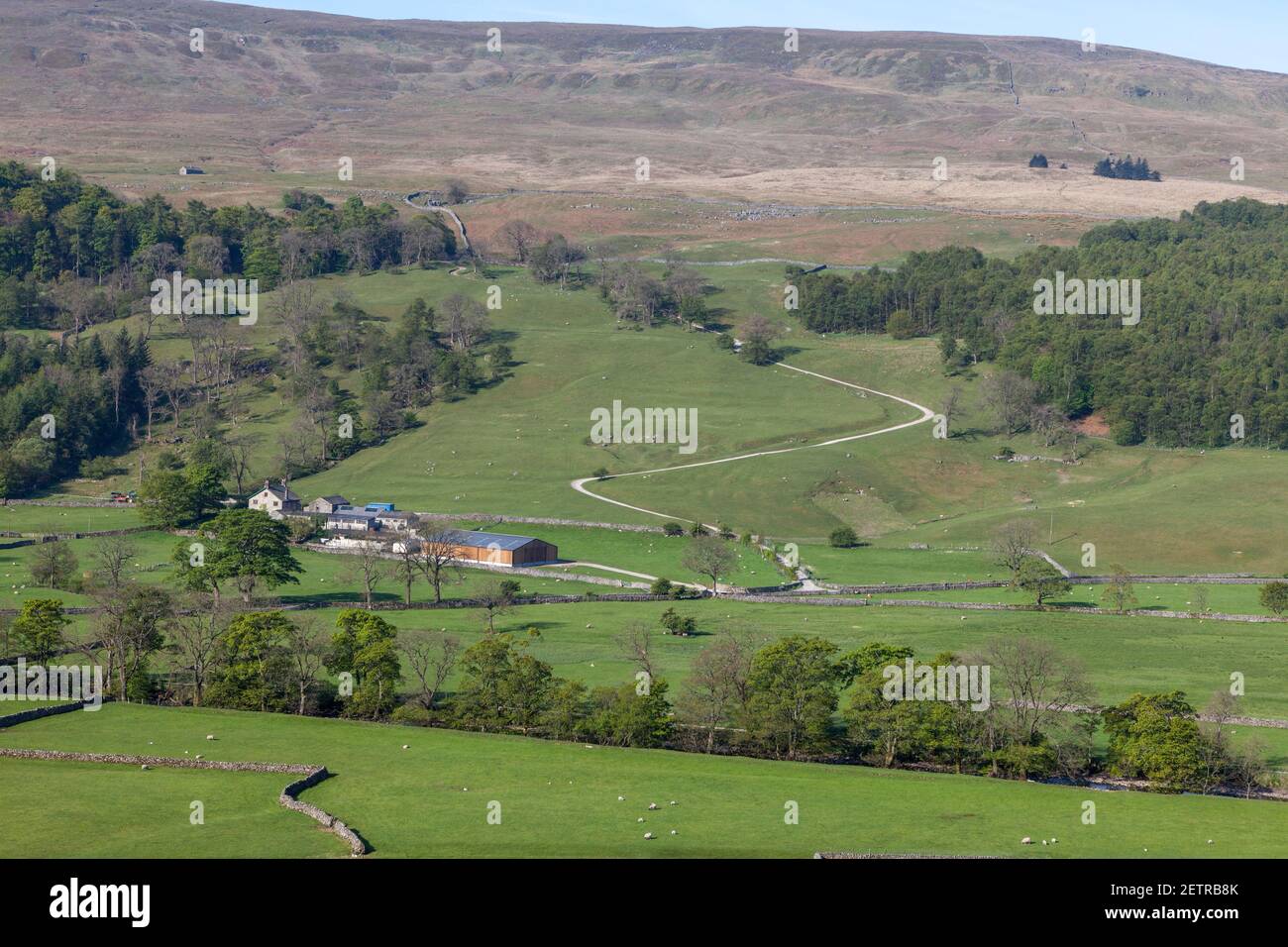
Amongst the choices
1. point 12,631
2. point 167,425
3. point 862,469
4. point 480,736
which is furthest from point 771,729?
point 167,425

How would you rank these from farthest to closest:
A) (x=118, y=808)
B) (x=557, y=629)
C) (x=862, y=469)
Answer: (x=862, y=469), (x=557, y=629), (x=118, y=808)

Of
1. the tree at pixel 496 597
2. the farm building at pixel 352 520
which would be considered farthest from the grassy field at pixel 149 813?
the farm building at pixel 352 520

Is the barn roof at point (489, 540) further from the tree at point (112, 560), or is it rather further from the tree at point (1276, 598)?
the tree at point (1276, 598)

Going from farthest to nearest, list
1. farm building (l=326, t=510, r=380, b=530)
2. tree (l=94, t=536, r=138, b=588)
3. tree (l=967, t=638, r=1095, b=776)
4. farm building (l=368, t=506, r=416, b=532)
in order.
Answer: farm building (l=326, t=510, r=380, b=530), farm building (l=368, t=506, r=416, b=532), tree (l=94, t=536, r=138, b=588), tree (l=967, t=638, r=1095, b=776)

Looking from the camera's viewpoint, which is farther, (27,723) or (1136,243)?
(1136,243)

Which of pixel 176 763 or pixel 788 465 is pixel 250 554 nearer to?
pixel 176 763

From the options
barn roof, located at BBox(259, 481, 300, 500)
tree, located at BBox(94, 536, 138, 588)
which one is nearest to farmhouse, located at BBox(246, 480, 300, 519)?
barn roof, located at BBox(259, 481, 300, 500)

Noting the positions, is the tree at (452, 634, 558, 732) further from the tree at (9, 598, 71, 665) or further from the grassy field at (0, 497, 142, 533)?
the grassy field at (0, 497, 142, 533)

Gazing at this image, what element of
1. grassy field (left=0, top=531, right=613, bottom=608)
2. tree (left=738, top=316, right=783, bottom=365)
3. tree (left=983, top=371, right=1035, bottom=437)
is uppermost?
tree (left=738, top=316, right=783, bottom=365)

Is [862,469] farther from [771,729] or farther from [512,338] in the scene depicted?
[771,729]
